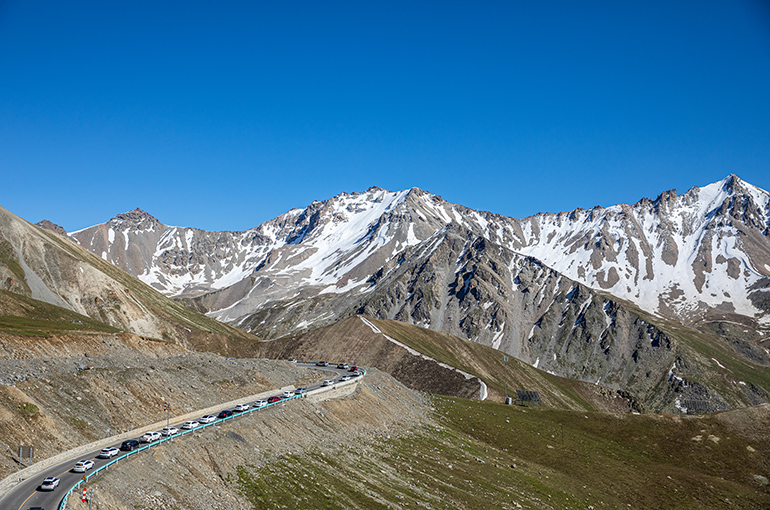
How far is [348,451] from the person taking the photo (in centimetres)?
7794

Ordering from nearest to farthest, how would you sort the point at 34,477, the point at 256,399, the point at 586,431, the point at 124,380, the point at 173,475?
1. the point at 34,477
2. the point at 173,475
3. the point at 124,380
4. the point at 256,399
5. the point at 586,431

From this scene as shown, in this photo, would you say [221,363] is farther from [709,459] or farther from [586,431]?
[709,459]

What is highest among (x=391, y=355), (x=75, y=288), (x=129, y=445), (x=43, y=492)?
(x=391, y=355)

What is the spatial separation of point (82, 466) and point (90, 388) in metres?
22.6

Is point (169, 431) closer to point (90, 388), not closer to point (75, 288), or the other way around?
point (90, 388)

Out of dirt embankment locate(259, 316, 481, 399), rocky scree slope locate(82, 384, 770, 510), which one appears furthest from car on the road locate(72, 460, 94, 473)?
dirt embankment locate(259, 316, 481, 399)

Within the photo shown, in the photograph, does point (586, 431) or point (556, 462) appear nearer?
point (556, 462)

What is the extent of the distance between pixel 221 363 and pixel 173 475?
5146 centimetres

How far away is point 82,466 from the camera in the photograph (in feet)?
159

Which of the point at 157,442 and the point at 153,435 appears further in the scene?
the point at 153,435

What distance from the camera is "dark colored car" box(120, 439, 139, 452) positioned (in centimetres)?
5584

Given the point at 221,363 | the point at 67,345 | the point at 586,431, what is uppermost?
the point at 586,431

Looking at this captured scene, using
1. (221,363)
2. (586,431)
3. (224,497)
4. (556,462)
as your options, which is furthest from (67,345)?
(586,431)

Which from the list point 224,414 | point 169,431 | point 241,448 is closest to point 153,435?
point 169,431
